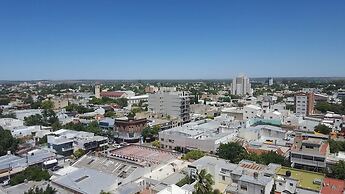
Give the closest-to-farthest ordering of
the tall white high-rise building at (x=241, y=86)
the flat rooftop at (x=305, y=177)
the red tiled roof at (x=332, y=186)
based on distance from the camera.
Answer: the red tiled roof at (x=332, y=186) → the flat rooftop at (x=305, y=177) → the tall white high-rise building at (x=241, y=86)

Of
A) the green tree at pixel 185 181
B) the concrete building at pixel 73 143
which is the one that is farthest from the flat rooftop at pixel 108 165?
the concrete building at pixel 73 143

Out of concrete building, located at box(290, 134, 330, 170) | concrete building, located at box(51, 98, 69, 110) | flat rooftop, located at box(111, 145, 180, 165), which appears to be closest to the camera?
concrete building, located at box(290, 134, 330, 170)

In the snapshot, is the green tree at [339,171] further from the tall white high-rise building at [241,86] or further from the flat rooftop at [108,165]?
the tall white high-rise building at [241,86]

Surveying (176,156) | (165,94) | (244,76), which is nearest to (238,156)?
(176,156)

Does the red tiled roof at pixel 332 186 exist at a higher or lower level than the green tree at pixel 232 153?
lower

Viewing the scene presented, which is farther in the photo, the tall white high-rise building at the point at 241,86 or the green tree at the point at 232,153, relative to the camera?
the tall white high-rise building at the point at 241,86

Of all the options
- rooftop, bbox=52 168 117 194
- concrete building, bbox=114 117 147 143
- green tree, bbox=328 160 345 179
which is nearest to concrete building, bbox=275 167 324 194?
green tree, bbox=328 160 345 179

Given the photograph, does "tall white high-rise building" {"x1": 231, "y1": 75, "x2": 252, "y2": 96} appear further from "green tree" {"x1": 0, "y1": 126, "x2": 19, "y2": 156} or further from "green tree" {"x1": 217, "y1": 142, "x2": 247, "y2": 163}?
"green tree" {"x1": 0, "y1": 126, "x2": 19, "y2": 156}
